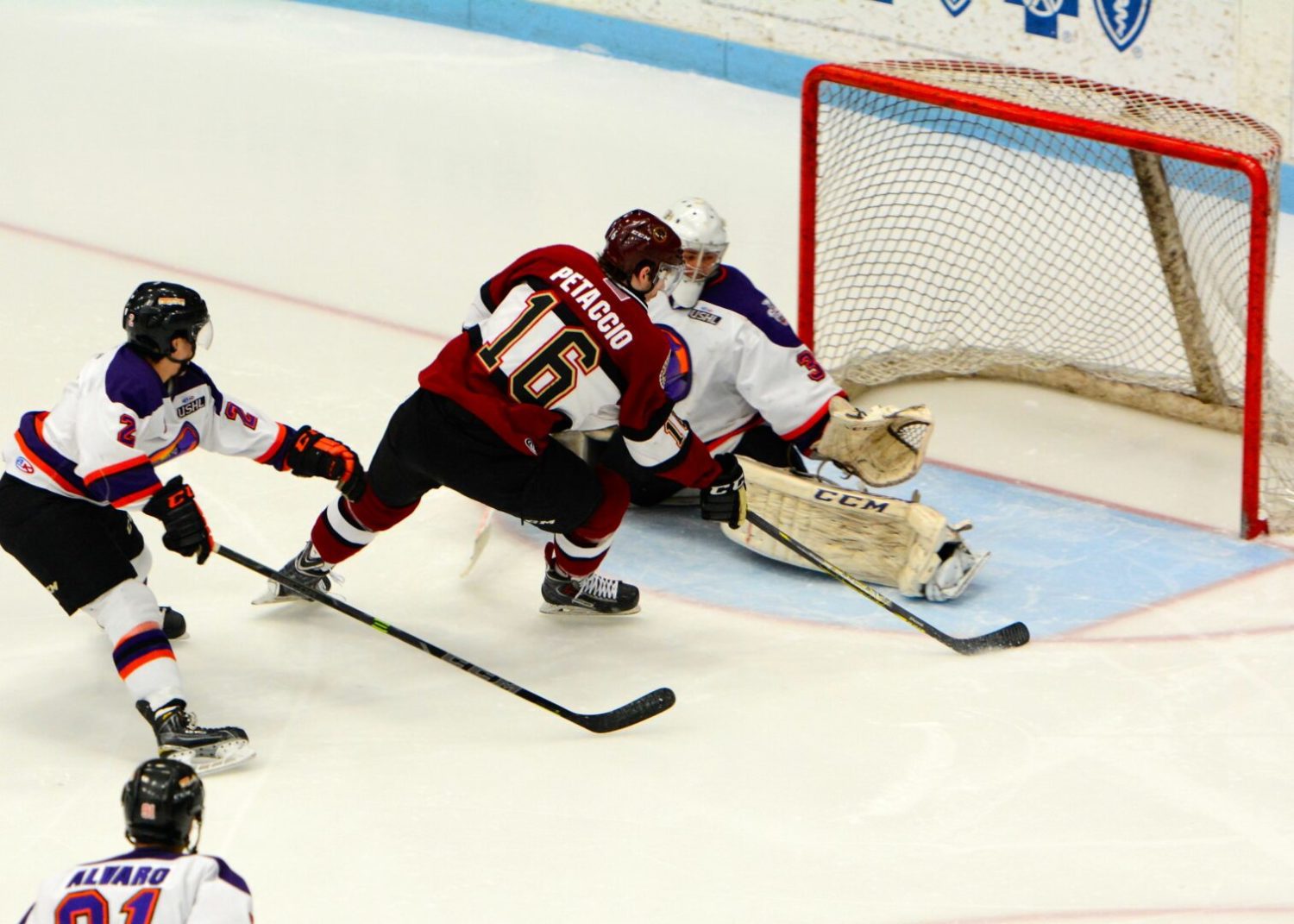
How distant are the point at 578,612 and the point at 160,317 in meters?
1.14

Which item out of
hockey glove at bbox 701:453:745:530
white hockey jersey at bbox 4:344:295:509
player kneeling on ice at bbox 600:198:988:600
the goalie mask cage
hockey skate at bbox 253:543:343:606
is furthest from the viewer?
the goalie mask cage

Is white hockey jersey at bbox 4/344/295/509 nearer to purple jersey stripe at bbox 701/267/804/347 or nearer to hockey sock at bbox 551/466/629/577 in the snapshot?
hockey sock at bbox 551/466/629/577

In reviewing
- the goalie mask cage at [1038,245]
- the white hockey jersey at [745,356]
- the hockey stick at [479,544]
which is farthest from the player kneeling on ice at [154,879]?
the goalie mask cage at [1038,245]

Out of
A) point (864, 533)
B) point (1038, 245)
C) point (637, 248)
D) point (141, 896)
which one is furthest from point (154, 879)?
point (1038, 245)

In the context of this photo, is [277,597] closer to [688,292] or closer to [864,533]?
[688,292]

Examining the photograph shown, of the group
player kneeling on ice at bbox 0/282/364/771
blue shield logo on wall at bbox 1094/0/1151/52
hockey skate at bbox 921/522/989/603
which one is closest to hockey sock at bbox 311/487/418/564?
player kneeling on ice at bbox 0/282/364/771

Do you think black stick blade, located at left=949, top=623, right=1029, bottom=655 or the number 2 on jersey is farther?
black stick blade, located at left=949, top=623, right=1029, bottom=655

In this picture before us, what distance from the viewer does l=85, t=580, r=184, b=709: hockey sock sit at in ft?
10.7

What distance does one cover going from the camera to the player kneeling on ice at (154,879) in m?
2.04

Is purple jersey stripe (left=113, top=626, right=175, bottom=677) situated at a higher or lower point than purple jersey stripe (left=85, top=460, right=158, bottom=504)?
lower

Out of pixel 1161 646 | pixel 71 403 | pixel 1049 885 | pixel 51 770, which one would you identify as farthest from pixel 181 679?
pixel 1161 646

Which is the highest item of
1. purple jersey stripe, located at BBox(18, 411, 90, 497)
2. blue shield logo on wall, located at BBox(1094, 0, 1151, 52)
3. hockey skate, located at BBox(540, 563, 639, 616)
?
blue shield logo on wall, located at BBox(1094, 0, 1151, 52)

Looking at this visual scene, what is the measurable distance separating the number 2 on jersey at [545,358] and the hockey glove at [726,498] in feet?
1.39

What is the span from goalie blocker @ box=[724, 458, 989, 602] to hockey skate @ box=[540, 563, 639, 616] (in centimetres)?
27
